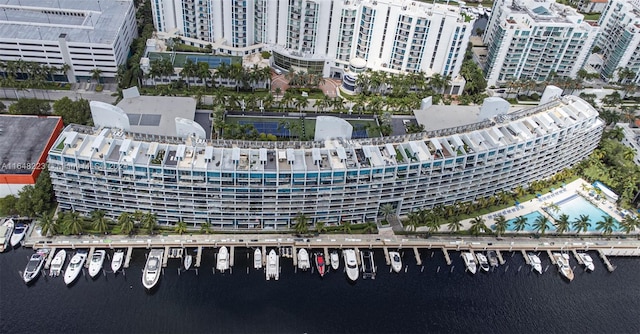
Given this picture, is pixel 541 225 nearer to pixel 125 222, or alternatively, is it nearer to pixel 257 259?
pixel 257 259

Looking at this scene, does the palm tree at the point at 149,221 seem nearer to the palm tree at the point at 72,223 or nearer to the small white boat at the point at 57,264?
the palm tree at the point at 72,223

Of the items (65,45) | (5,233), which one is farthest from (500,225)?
(65,45)

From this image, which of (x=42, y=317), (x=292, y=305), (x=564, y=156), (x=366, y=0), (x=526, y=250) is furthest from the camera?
(x=366, y=0)

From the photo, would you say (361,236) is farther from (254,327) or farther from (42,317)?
(42,317)

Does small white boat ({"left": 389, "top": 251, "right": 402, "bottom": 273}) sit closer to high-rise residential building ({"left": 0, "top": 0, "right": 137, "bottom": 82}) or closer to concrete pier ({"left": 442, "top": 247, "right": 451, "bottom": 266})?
concrete pier ({"left": 442, "top": 247, "right": 451, "bottom": 266})

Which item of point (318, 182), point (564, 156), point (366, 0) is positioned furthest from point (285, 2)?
point (564, 156)

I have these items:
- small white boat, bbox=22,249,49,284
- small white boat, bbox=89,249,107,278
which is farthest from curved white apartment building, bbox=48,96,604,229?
small white boat, bbox=22,249,49,284
